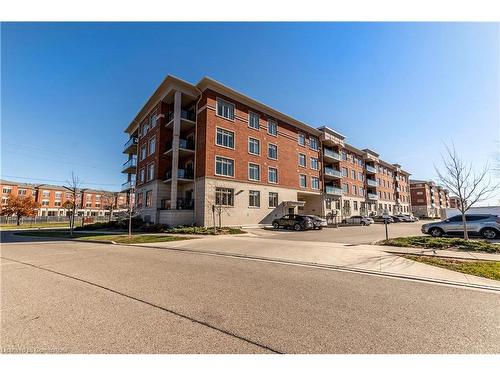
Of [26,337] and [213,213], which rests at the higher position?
[213,213]

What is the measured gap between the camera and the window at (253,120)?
2933 centimetres

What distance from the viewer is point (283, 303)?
4734mm

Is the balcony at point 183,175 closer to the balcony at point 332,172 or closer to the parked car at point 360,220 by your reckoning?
the balcony at point 332,172

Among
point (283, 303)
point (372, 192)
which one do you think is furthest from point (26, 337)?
point (372, 192)

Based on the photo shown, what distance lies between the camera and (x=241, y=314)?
4195 mm

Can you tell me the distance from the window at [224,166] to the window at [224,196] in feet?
5.91

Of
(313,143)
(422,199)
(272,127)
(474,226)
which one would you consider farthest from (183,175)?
(422,199)

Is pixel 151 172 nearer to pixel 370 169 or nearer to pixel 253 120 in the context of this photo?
pixel 253 120

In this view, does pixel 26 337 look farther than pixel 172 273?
No

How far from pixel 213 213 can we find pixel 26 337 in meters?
19.1

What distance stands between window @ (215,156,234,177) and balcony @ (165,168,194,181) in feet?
10.8

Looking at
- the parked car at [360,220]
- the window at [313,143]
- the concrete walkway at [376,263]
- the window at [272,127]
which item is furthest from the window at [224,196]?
the parked car at [360,220]

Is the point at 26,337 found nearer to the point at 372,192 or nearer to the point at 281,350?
the point at 281,350

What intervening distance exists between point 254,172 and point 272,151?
468 centimetres
